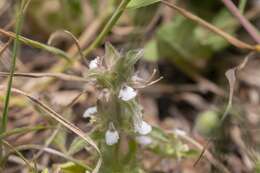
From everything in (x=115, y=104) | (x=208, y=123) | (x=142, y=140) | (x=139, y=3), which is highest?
(x=139, y=3)

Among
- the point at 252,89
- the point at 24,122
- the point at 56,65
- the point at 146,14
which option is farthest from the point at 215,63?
the point at 24,122

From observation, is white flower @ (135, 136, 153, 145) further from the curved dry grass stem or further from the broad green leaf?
the broad green leaf

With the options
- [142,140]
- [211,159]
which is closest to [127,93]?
[142,140]

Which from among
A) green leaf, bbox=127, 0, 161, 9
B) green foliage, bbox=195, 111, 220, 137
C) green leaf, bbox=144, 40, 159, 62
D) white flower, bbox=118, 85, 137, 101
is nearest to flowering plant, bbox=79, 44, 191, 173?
white flower, bbox=118, 85, 137, 101

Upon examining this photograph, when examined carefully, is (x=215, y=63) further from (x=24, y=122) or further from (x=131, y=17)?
(x=24, y=122)

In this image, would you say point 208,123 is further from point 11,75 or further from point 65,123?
point 11,75

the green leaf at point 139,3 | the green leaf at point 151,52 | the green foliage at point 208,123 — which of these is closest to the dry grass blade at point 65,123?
the green leaf at point 139,3

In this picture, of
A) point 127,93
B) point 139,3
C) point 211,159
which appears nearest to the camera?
point 127,93
